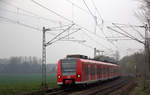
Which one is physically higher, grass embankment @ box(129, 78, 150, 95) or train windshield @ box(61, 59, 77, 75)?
train windshield @ box(61, 59, 77, 75)

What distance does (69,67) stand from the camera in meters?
24.3

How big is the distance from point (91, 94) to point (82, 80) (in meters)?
4.56

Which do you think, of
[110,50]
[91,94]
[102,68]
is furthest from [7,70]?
[91,94]

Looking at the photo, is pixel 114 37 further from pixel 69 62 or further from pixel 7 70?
pixel 7 70

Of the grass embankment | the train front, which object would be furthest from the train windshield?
the grass embankment

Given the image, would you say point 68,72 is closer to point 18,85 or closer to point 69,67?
point 69,67

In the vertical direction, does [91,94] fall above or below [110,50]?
below

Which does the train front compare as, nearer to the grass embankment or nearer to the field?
the field

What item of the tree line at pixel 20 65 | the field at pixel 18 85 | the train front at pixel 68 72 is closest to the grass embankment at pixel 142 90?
the train front at pixel 68 72

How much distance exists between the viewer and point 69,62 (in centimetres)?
2438

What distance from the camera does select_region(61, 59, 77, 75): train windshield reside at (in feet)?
79.3

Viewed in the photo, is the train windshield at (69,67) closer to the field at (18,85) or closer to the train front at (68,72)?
the train front at (68,72)

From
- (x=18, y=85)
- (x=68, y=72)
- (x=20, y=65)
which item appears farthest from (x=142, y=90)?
(x=20, y=65)

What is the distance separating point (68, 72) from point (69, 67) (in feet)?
1.48
